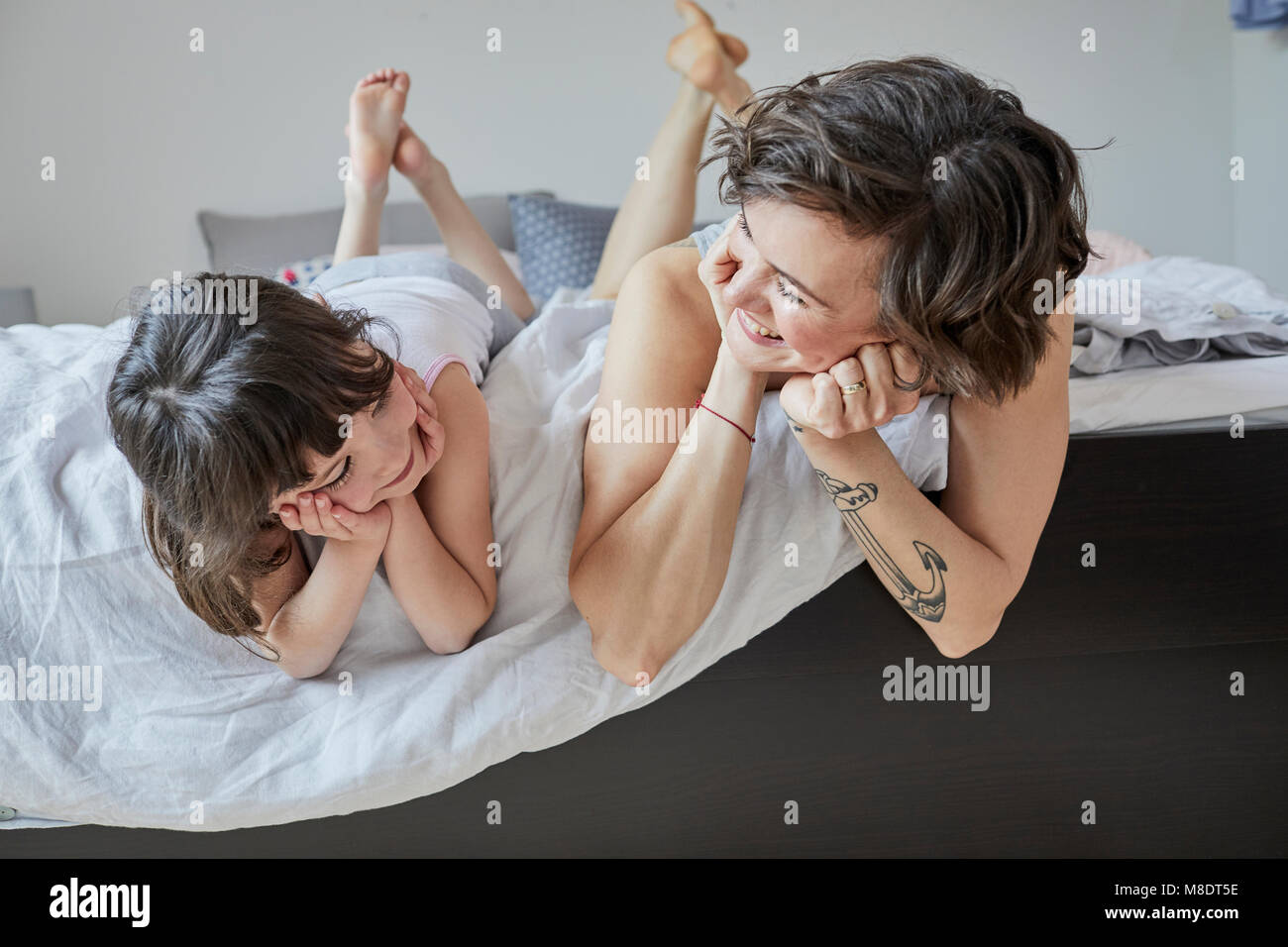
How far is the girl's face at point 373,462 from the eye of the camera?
87 centimetres

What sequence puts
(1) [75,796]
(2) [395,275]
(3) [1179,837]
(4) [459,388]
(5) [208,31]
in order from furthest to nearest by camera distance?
(5) [208,31] < (2) [395,275] < (3) [1179,837] < (4) [459,388] < (1) [75,796]

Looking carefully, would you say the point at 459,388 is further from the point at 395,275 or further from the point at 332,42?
the point at 332,42

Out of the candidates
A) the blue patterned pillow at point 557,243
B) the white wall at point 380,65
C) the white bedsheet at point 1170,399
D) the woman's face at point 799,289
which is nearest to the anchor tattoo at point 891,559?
the woman's face at point 799,289

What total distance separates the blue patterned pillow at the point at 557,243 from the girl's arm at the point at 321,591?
1.43 metres

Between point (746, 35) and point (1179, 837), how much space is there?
2326mm

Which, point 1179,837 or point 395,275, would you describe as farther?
point 395,275

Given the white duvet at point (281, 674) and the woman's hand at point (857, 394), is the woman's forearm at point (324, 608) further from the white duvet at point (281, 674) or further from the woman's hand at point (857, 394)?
the woman's hand at point (857, 394)

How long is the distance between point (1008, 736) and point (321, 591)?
2.41ft

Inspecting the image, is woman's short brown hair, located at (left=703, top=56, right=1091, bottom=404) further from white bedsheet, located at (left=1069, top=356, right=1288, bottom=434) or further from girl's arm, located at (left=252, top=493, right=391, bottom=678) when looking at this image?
girl's arm, located at (left=252, top=493, right=391, bottom=678)

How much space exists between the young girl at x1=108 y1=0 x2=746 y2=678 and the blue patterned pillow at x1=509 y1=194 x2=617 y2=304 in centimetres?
119

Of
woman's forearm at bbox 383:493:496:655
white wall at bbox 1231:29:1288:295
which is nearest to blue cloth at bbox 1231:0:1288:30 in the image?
white wall at bbox 1231:29:1288:295
